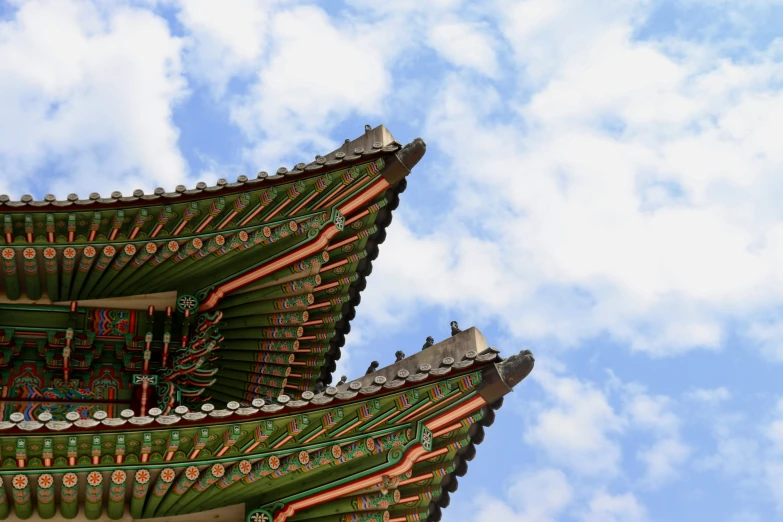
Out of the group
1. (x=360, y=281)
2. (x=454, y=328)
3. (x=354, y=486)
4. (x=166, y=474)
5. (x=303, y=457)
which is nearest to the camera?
(x=166, y=474)

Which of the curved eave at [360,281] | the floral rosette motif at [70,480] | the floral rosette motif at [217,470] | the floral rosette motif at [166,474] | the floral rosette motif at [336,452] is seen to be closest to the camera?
the floral rosette motif at [70,480]

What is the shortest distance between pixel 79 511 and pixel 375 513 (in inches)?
147

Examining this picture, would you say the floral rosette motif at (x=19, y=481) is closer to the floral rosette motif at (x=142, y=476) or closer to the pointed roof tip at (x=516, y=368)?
the floral rosette motif at (x=142, y=476)

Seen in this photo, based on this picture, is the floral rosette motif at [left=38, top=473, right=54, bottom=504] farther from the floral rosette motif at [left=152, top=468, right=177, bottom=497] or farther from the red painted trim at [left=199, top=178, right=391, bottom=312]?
the red painted trim at [left=199, top=178, right=391, bottom=312]

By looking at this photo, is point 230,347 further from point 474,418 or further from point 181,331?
point 474,418

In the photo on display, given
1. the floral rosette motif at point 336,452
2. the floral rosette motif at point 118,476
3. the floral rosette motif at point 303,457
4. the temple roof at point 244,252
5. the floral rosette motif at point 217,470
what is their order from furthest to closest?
the temple roof at point 244,252 → the floral rosette motif at point 336,452 → the floral rosette motif at point 303,457 → the floral rosette motif at point 217,470 → the floral rosette motif at point 118,476

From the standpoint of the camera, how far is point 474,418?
630 inches

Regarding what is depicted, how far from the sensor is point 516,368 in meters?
15.6

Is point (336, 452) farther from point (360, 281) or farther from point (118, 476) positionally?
point (360, 281)

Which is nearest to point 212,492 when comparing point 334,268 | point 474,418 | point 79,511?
point 79,511

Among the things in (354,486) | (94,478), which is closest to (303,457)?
(354,486)

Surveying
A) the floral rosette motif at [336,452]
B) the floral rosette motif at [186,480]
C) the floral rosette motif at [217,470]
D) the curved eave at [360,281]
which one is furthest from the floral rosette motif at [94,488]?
the curved eave at [360,281]

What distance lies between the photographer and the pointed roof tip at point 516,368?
51.2 ft

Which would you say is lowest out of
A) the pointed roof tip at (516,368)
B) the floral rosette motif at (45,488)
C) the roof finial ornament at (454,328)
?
the floral rosette motif at (45,488)
